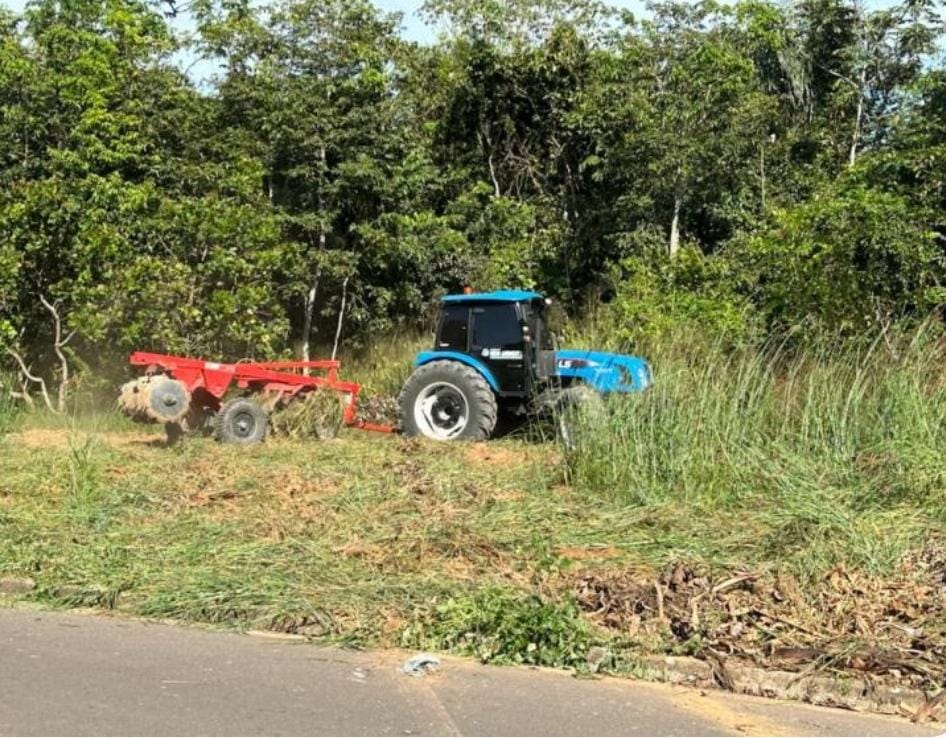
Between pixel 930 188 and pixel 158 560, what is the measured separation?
13.1m

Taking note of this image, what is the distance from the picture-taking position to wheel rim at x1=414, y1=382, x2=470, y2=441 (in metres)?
13.5

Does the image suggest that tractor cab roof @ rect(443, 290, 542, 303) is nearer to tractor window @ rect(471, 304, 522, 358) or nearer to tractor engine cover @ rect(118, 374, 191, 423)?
tractor window @ rect(471, 304, 522, 358)

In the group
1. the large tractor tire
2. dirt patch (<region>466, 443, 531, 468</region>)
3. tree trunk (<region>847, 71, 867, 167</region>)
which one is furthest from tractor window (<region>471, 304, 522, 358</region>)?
tree trunk (<region>847, 71, 867, 167</region>)

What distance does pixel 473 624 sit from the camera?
568 cm

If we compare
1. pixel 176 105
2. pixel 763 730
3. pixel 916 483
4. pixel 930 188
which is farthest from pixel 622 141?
pixel 763 730

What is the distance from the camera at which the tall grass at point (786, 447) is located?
7480mm

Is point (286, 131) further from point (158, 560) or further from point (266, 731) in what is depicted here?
point (266, 731)

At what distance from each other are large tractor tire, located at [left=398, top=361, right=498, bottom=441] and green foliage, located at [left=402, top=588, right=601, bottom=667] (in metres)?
7.29

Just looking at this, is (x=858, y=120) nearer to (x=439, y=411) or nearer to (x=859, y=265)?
(x=859, y=265)

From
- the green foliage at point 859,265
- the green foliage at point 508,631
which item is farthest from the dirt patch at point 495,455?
the green foliage at point 508,631

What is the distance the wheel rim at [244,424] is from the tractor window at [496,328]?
3.02 metres

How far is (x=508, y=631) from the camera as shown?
18.3ft

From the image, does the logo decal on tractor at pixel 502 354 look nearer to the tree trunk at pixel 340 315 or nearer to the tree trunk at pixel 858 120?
the tree trunk at pixel 340 315

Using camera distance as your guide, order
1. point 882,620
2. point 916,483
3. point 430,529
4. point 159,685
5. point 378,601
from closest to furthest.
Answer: point 159,685 → point 882,620 → point 378,601 → point 430,529 → point 916,483
